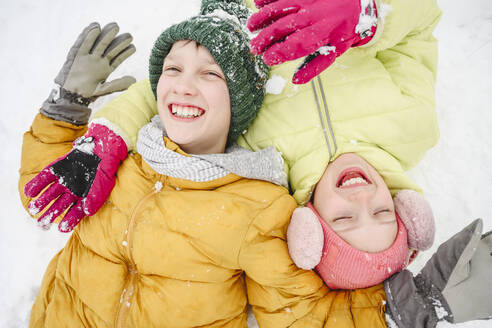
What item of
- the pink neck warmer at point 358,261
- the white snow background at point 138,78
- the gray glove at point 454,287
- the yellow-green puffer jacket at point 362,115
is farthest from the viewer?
the white snow background at point 138,78

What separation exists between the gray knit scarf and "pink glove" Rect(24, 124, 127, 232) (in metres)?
0.15

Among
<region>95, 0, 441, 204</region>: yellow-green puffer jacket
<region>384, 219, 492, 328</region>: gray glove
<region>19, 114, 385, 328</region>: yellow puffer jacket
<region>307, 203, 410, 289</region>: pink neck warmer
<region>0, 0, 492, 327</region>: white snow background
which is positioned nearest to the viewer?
<region>384, 219, 492, 328</region>: gray glove

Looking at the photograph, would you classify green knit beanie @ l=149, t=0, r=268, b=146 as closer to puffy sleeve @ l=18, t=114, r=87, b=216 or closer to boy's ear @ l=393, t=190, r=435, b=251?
puffy sleeve @ l=18, t=114, r=87, b=216

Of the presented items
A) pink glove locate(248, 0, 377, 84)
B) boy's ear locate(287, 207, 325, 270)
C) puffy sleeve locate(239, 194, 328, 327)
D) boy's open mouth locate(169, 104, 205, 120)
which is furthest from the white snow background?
pink glove locate(248, 0, 377, 84)

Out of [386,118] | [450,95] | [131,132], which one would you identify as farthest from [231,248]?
[450,95]

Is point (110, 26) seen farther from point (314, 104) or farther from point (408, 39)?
point (408, 39)

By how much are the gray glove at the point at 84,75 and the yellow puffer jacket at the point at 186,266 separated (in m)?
0.42

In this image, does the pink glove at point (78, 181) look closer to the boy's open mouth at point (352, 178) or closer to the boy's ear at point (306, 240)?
the boy's ear at point (306, 240)

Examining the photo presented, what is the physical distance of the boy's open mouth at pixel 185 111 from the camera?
130 centimetres

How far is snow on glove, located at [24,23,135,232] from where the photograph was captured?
4.08 feet

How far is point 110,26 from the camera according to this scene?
155 cm

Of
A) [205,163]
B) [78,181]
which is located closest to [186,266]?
[205,163]

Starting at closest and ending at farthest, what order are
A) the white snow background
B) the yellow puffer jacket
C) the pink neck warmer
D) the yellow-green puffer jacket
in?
the pink neck warmer < the yellow puffer jacket < the yellow-green puffer jacket < the white snow background

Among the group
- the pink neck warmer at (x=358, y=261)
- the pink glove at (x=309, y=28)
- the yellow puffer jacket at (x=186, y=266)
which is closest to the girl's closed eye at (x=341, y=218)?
the pink neck warmer at (x=358, y=261)
